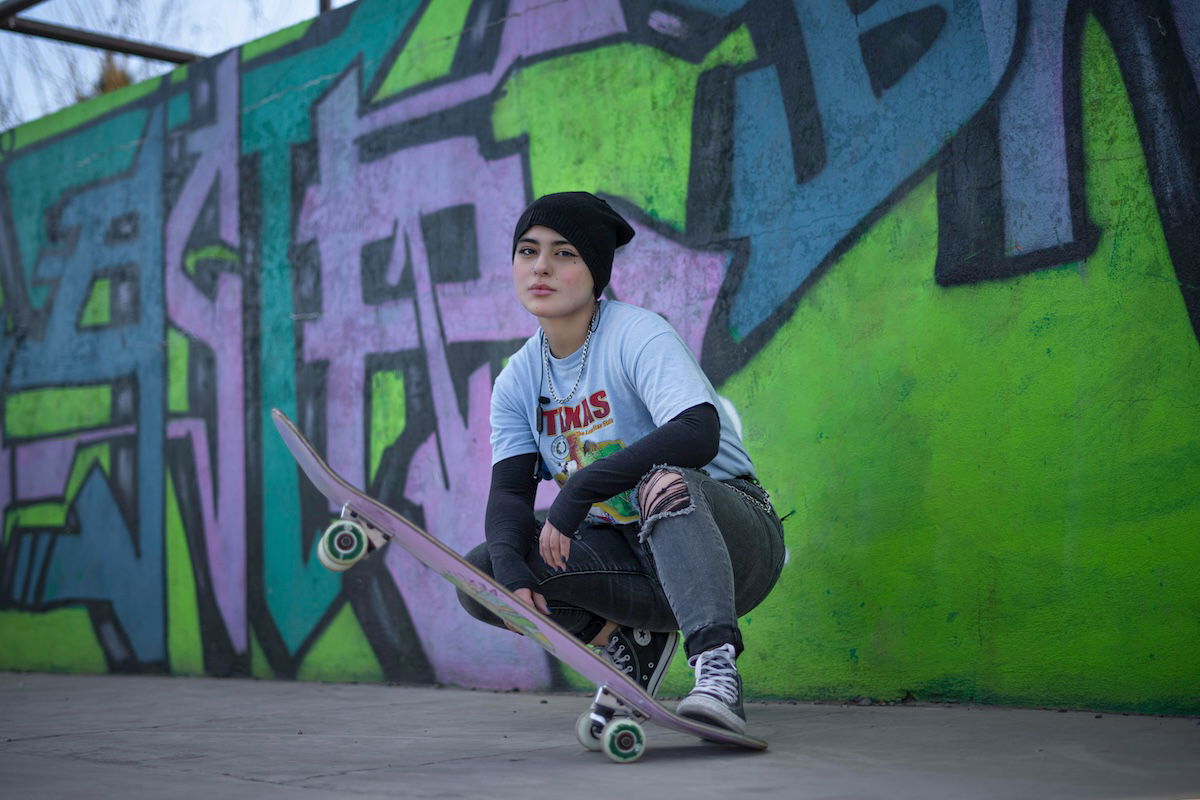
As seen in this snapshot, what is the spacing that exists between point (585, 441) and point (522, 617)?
0.53 meters

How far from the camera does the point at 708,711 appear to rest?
254 centimetres

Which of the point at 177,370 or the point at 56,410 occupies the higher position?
the point at 177,370

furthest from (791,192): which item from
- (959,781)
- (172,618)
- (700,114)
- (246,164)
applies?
(172,618)

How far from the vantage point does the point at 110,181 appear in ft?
20.7

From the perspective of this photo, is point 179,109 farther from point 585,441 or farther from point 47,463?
point 585,441

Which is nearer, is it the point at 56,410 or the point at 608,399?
the point at 608,399

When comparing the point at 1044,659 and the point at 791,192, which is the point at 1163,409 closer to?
the point at 1044,659

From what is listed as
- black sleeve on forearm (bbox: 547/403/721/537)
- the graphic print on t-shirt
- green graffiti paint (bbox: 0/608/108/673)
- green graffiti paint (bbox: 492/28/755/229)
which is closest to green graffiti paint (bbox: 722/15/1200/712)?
green graffiti paint (bbox: 492/28/755/229)

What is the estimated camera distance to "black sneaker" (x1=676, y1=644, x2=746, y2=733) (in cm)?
254

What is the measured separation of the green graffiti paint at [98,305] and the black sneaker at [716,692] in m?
4.57

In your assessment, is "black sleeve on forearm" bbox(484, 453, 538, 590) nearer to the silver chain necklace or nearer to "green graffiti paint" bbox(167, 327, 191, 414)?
the silver chain necklace

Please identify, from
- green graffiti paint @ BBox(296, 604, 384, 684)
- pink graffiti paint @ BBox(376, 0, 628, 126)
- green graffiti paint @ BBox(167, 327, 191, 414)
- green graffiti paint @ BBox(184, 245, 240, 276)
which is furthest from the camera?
green graffiti paint @ BBox(167, 327, 191, 414)

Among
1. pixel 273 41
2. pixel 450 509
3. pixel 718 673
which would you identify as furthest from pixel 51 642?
pixel 718 673

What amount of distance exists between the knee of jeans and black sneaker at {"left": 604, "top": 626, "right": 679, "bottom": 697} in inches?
19.9
